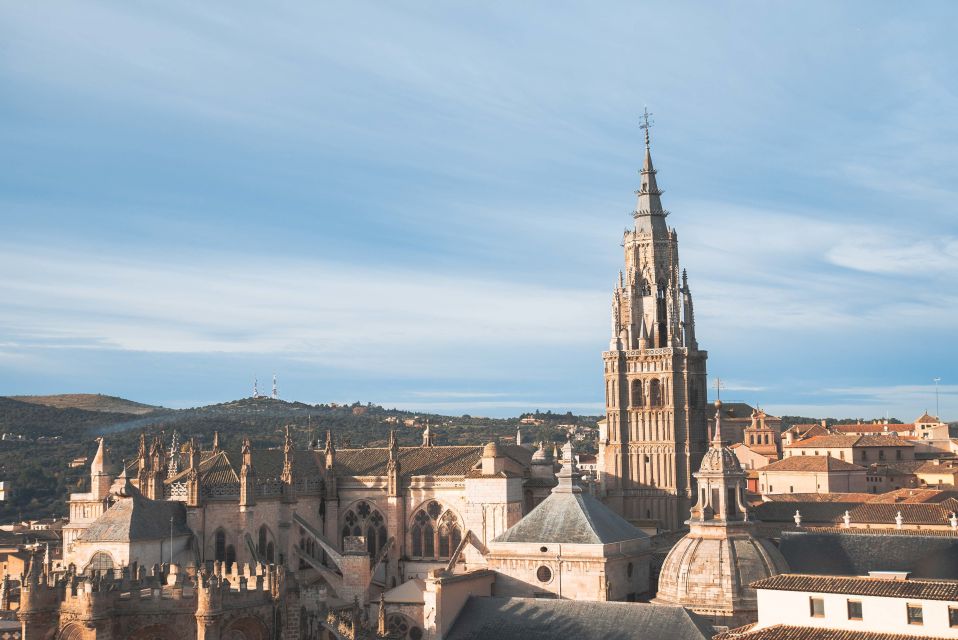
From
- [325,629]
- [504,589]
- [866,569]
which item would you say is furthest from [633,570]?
[325,629]

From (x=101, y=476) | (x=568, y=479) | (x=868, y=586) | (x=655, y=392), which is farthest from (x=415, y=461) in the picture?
(x=868, y=586)

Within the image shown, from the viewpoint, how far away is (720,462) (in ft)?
172

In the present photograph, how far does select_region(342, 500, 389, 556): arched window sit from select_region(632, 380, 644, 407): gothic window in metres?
20.6

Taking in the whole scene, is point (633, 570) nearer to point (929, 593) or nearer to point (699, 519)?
point (699, 519)

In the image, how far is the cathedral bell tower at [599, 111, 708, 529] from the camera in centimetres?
7831

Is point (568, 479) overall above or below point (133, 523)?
above

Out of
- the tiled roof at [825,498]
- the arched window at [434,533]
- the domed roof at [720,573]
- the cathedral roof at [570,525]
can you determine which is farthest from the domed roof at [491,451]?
the tiled roof at [825,498]

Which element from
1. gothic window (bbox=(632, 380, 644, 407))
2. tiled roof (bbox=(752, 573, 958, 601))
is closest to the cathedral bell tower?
gothic window (bbox=(632, 380, 644, 407))

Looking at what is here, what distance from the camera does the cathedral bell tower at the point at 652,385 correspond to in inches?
3083

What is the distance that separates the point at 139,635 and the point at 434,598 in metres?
13.7

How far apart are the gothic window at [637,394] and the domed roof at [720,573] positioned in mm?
30025

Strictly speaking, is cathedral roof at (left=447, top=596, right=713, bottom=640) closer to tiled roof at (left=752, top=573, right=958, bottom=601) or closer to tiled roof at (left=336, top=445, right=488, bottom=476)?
tiled roof at (left=752, top=573, right=958, bottom=601)

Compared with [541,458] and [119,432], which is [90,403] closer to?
[119,432]

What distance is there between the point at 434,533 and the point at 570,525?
571 inches
